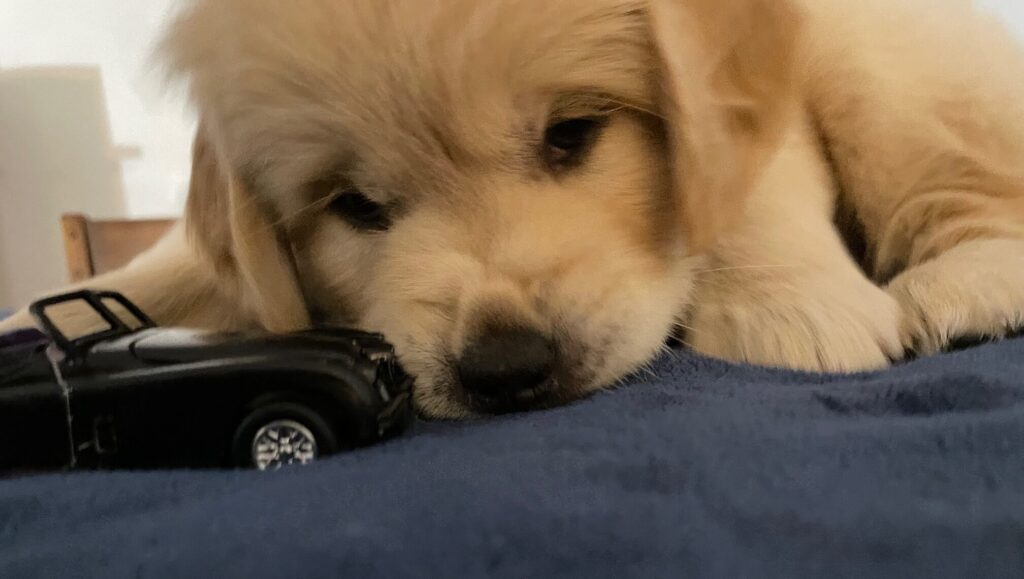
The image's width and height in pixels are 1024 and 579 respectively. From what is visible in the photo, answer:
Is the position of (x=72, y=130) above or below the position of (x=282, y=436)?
above

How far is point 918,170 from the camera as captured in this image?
122 centimetres

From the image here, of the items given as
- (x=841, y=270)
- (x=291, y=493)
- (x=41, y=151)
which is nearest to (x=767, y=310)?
(x=841, y=270)

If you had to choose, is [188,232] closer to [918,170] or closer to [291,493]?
[291,493]

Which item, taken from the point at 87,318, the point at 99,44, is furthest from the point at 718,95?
the point at 99,44

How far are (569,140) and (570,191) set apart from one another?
7 centimetres

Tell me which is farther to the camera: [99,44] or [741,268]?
[99,44]

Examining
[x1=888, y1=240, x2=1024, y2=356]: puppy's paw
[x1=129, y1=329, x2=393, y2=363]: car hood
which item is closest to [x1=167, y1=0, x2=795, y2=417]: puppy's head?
[x1=129, y1=329, x2=393, y2=363]: car hood

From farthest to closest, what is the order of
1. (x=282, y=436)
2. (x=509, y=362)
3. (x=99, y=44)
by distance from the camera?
(x=99, y=44) < (x=509, y=362) < (x=282, y=436)

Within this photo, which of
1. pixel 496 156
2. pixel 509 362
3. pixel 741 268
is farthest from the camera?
pixel 741 268

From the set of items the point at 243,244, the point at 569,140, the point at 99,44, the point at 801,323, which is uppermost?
the point at 99,44

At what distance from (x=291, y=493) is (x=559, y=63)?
573mm

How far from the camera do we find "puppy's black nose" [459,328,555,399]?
0.85 meters

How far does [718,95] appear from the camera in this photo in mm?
1023

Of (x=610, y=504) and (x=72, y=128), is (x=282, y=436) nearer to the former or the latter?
(x=610, y=504)
